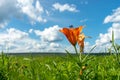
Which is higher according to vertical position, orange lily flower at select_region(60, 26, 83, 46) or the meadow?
orange lily flower at select_region(60, 26, 83, 46)

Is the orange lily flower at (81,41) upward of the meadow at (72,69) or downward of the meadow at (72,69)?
upward

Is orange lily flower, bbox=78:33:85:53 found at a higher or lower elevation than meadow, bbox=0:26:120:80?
higher

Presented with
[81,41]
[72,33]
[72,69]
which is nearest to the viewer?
[72,33]

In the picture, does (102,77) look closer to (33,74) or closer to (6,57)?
(33,74)

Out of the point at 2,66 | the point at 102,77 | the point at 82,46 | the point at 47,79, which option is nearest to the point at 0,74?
the point at 2,66

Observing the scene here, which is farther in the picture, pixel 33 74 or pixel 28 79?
pixel 28 79

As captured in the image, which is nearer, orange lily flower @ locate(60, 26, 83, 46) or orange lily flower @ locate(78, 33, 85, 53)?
orange lily flower @ locate(60, 26, 83, 46)

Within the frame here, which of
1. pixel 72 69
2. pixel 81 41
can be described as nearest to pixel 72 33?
pixel 81 41

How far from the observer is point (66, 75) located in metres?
4.77

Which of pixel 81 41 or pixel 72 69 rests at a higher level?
pixel 81 41

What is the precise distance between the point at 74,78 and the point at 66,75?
0.17 metres

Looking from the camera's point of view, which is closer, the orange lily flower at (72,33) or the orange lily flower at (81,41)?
the orange lily flower at (72,33)

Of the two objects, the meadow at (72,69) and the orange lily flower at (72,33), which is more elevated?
the orange lily flower at (72,33)

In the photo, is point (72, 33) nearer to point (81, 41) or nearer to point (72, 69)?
point (81, 41)
